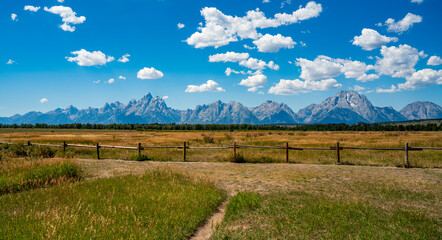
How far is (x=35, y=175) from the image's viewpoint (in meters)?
9.59

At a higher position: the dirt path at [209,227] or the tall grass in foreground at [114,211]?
the tall grass in foreground at [114,211]

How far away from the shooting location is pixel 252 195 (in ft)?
27.2

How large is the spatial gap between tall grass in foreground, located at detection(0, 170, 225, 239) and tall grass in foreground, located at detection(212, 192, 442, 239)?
0.97m

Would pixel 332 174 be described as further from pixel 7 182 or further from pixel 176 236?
pixel 7 182

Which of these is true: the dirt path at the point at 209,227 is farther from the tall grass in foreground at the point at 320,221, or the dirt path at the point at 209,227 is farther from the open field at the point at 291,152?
the open field at the point at 291,152

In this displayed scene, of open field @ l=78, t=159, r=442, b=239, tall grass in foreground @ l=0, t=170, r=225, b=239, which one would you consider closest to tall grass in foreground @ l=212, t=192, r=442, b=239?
open field @ l=78, t=159, r=442, b=239

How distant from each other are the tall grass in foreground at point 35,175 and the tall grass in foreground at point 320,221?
6.55 m

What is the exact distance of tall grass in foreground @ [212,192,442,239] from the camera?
561cm

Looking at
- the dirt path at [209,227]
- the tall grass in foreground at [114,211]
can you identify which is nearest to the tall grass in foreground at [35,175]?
the tall grass in foreground at [114,211]

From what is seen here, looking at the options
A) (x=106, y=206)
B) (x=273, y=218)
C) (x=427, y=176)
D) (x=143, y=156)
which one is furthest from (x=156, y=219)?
(x=143, y=156)

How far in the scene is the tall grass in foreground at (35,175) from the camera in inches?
349

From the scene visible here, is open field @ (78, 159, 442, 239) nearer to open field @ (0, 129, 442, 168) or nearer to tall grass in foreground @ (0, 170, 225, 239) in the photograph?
tall grass in foreground @ (0, 170, 225, 239)

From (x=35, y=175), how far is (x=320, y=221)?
10.3 meters

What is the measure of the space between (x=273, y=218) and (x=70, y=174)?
8983 mm
